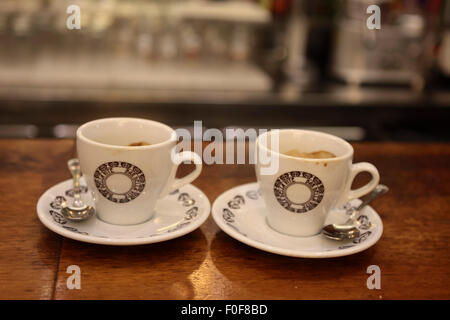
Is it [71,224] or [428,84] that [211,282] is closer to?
[71,224]

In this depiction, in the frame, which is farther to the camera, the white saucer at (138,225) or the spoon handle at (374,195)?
the spoon handle at (374,195)

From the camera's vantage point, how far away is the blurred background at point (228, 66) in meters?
2.14

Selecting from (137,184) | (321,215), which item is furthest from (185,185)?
(321,215)

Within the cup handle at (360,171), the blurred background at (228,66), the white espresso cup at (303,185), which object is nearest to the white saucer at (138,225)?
the white espresso cup at (303,185)

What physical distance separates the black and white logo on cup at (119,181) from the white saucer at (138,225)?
5 centimetres

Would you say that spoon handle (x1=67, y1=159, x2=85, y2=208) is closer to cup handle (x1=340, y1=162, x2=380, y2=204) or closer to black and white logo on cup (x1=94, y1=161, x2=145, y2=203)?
black and white logo on cup (x1=94, y1=161, x2=145, y2=203)

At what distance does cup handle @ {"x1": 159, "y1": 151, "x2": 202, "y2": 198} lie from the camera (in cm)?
81

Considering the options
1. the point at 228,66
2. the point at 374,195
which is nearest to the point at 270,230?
the point at 374,195

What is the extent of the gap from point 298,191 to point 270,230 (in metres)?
0.08

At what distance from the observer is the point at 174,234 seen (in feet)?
2.44

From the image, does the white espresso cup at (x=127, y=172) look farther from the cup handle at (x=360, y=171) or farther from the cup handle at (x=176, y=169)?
the cup handle at (x=360, y=171)

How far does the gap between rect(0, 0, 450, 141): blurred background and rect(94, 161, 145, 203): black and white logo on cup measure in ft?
4.52
